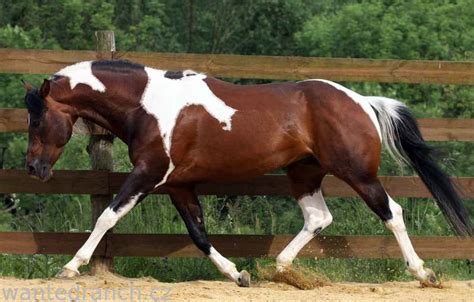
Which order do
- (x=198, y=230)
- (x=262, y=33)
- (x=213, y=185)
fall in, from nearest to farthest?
1. (x=198, y=230)
2. (x=213, y=185)
3. (x=262, y=33)

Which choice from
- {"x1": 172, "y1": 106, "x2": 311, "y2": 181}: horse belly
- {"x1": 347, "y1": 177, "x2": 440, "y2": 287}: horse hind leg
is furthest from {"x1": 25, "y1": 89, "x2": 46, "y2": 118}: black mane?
{"x1": 347, "y1": 177, "x2": 440, "y2": 287}: horse hind leg

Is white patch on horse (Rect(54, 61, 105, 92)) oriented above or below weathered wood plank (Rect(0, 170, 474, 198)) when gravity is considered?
above

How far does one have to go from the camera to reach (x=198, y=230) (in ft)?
27.2

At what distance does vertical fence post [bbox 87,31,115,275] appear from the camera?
8.76 meters

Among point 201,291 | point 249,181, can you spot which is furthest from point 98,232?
point 249,181

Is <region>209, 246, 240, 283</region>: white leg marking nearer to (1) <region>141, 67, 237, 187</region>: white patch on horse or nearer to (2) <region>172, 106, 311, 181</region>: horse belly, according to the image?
(2) <region>172, 106, 311, 181</region>: horse belly

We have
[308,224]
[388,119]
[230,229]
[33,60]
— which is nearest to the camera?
[388,119]

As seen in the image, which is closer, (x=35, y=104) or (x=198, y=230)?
(x=35, y=104)

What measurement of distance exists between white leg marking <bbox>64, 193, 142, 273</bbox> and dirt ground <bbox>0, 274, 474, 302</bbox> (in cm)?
15

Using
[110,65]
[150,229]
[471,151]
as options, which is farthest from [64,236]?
[471,151]

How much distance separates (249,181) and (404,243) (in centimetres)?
144

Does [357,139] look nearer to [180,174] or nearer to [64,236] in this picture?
[180,174]

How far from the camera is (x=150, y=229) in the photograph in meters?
9.30

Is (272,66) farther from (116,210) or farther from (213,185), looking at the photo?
(116,210)
